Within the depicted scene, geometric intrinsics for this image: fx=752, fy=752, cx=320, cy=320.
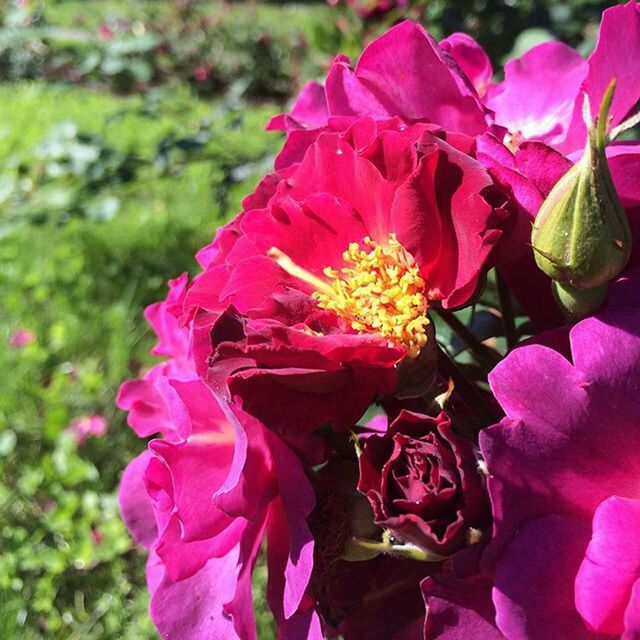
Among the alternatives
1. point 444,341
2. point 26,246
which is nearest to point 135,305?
point 26,246

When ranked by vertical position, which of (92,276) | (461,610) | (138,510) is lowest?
(92,276)

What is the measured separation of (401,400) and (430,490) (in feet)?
0.27

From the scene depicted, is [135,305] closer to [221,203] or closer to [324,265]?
[221,203]

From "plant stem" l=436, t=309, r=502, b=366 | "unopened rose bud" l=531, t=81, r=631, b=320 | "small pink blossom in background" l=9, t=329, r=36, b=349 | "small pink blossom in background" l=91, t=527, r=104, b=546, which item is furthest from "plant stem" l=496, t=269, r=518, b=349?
"small pink blossom in background" l=9, t=329, r=36, b=349

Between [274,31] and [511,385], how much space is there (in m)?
7.43

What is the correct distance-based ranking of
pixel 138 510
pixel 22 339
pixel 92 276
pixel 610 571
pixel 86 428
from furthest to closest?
1. pixel 92 276
2. pixel 22 339
3. pixel 86 428
4. pixel 138 510
5. pixel 610 571

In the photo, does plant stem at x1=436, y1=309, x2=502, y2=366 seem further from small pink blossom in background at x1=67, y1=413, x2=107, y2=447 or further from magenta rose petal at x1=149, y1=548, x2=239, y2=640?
small pink blossom in background at x1=67, y1=413, x2=107, y2=447

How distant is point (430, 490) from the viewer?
0.36m

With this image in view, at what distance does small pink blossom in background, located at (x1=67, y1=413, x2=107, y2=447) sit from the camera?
1922 millimetres

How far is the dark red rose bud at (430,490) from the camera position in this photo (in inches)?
14.1

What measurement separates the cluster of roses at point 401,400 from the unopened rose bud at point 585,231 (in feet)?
0.07

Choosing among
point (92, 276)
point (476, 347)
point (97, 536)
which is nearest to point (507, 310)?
point (476, 347)

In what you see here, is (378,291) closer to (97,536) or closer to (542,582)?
(542,582)

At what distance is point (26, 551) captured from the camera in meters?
1.66
